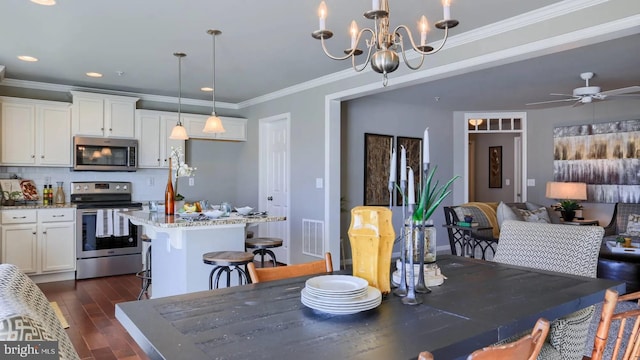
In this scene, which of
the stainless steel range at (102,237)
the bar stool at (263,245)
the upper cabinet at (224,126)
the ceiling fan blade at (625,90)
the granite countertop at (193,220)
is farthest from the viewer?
the upper cabinet at (224,126)

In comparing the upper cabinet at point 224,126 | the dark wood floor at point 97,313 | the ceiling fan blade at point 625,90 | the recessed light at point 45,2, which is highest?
the recessed light at point 45,2

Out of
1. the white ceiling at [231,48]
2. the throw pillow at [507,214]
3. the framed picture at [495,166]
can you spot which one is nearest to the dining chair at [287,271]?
the white ceiling at [231,48]

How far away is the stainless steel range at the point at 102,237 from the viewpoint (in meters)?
5.17

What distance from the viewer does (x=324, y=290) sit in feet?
A: 4.37

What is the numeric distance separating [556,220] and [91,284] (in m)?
6.04

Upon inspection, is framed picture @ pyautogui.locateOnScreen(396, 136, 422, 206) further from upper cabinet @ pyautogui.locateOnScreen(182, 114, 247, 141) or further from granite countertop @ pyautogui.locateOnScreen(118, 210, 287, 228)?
granite countertop @ pyautogui.locateOnScreen(118, 210, 287, 228)

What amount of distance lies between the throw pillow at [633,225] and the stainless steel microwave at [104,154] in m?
6.52

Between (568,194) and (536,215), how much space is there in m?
1.09

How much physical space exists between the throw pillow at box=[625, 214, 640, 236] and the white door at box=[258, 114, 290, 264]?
4446 millimetres

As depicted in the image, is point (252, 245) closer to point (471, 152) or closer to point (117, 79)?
point (117, 79)

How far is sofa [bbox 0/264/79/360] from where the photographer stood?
739 mm

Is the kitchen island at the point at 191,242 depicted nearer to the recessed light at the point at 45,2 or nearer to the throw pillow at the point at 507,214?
the recessed light at the point at 45,2

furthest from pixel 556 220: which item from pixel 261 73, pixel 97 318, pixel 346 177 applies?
pixel 97 318

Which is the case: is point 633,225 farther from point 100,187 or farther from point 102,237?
point 100,187
